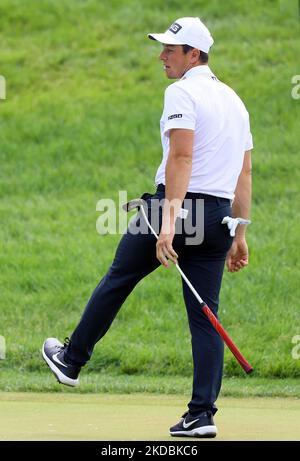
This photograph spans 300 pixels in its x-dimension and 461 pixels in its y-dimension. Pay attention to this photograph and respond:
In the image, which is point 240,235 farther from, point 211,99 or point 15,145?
point 15,145

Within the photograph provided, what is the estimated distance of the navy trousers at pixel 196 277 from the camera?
605 centimetres

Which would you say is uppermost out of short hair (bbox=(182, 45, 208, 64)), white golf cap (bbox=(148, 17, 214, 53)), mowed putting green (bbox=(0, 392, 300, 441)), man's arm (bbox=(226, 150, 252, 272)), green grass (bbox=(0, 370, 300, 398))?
white golf cap (bbox=(148, 17, 214, 53))

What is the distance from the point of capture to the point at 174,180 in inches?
229

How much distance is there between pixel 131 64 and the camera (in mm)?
16484

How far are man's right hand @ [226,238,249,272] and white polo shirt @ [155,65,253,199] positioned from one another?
0.49m

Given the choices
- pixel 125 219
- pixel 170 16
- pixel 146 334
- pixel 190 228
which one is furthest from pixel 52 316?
pixel 170 16

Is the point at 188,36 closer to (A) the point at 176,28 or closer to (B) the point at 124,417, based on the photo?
(A) the point at 176,28

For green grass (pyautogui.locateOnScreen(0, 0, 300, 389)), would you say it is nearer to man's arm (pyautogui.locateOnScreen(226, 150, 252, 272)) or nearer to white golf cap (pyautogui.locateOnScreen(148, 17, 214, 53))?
man's arm (pyautogui.locateOnScreen(226, 150, 252, 272))

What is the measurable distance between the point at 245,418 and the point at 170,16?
11955 mm

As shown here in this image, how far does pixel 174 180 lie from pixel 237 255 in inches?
37.3

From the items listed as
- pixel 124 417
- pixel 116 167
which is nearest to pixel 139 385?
pixel 124 417

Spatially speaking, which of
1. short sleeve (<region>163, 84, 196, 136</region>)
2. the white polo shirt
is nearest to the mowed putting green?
the white polo shirt

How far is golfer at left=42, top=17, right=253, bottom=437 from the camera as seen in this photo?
588 cm

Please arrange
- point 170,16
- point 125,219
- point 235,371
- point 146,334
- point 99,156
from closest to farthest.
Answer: point 235,371, point 146,334, point 125,219, point 99,156, point 170,16
